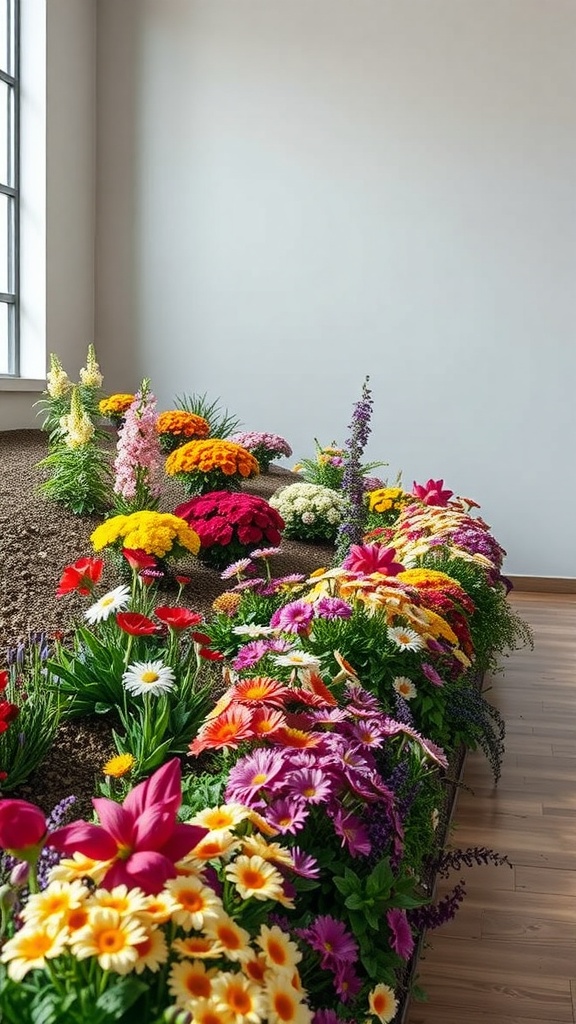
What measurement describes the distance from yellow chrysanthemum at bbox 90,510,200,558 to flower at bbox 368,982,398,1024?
2043 millimetres

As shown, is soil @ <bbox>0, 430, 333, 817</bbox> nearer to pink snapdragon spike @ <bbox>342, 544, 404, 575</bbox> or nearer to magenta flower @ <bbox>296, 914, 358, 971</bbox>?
magenta flower @ <bbox>296, 914, 358, 971</bbox>

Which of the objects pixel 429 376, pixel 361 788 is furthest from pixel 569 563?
pixel 361 788

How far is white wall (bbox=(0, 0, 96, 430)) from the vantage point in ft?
22.4

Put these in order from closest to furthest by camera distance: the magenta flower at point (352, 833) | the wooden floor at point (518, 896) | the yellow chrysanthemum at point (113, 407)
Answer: the magenta flower at point (352, 833) → the wooden floor at point (518, 896) → the yellow chrysanthemum at point (113, 407)

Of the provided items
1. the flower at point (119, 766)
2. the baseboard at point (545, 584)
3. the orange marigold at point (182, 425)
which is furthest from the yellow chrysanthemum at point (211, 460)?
the baseboard at point (545, 584)

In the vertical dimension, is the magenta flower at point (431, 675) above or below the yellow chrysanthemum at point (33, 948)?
below

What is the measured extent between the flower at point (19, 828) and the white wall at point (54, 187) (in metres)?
5.70

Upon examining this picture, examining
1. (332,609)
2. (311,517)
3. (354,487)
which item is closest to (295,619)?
(332,609)

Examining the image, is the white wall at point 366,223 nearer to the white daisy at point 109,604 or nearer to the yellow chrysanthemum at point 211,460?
the yellow chrysanthemum at point 211,460

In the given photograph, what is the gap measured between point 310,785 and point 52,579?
1.99m

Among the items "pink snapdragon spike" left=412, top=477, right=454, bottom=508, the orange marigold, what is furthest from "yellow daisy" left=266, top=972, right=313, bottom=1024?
the orange marigold

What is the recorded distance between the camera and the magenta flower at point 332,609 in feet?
7.87

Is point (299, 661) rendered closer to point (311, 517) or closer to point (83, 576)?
point (83, 576)

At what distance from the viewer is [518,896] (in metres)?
2.59
